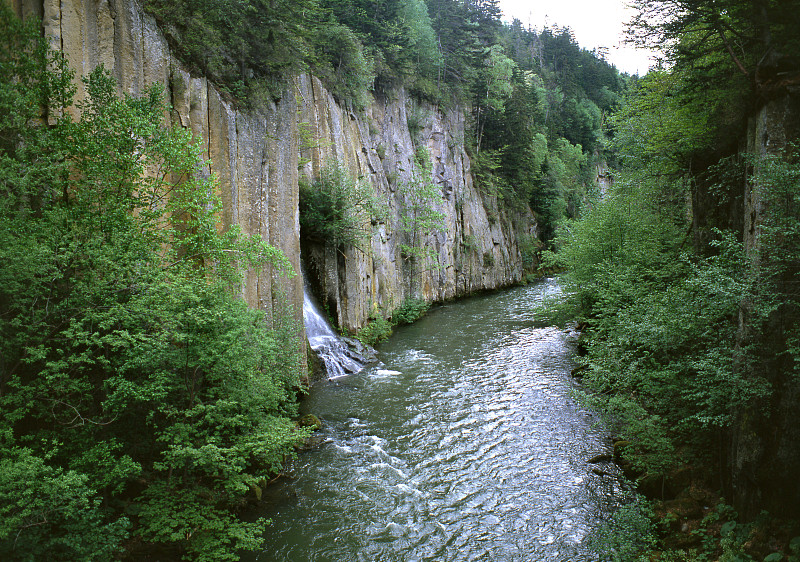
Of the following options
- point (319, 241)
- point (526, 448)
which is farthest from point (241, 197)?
point (526, 448)

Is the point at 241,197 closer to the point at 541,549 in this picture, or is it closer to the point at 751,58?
the point at 541,549

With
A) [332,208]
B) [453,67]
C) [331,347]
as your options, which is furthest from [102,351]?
[453,67]

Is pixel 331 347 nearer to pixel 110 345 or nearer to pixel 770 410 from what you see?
pixel 110 345

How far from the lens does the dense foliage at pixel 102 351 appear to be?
648 cm

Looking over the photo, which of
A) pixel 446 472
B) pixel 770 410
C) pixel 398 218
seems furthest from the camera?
pixel 398 218

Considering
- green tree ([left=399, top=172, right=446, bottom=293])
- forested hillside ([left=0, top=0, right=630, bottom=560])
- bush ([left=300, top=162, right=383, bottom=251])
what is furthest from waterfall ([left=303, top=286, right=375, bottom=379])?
green tree ([left=399, top=172, right=446, bottom=293])

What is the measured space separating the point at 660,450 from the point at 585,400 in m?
1.75

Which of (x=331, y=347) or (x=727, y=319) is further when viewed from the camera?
(x=331, y=347)

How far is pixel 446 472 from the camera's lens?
1127 cm

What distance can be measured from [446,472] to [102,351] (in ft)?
26.0

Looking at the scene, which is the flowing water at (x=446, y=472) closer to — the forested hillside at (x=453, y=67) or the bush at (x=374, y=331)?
the bush at (x=374, y=331)

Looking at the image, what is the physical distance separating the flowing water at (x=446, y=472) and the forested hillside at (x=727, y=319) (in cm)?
144

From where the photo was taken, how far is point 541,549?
28.1ft

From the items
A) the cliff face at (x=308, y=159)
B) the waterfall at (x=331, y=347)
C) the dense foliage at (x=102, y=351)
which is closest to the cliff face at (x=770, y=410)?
the dense foliage at (x=102, y=351)
